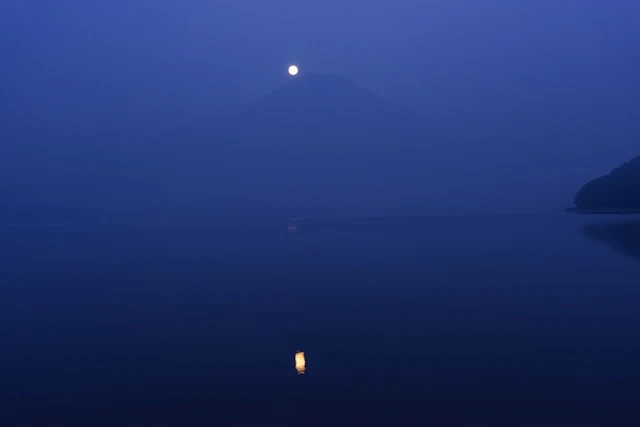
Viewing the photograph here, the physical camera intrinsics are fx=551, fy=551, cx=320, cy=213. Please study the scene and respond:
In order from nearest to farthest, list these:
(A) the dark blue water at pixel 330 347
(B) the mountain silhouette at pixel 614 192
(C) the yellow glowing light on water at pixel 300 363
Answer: (A) the dark blue water at pixel 330 347, (C) the yellow glowing light on water at pixel 300 363, (B) the mountain silhouette at pixel 614 192

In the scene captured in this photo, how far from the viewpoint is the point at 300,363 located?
6.63 m

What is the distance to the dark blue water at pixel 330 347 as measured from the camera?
5219 mm

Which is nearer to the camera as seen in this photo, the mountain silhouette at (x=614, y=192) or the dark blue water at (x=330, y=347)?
the dark blue water at (x=330, y=347)

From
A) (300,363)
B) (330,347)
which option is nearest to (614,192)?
(330,347)

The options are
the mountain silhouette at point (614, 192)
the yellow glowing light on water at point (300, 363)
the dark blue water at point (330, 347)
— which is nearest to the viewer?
the dark blue water at point (330, 347)

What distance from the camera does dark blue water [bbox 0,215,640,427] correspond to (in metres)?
5.22

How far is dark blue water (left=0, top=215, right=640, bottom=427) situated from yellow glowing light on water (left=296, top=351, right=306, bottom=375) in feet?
0.28

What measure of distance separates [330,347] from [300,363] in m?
0.77

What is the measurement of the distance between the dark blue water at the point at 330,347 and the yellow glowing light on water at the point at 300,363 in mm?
84

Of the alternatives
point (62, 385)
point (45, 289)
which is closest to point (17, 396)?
point (62, 385)

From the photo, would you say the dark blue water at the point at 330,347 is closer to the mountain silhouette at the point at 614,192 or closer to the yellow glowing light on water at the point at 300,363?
the yellow glowing light on water at the point at 300,363

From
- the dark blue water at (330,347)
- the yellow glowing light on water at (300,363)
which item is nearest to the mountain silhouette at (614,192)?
the dark blue water at (330,347)

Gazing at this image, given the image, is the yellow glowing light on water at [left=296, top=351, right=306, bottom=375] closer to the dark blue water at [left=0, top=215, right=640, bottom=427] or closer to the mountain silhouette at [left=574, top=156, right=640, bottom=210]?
the dark blue water at [left=0, top=215, right=640, bottom=427]

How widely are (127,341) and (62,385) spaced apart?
182 cm
